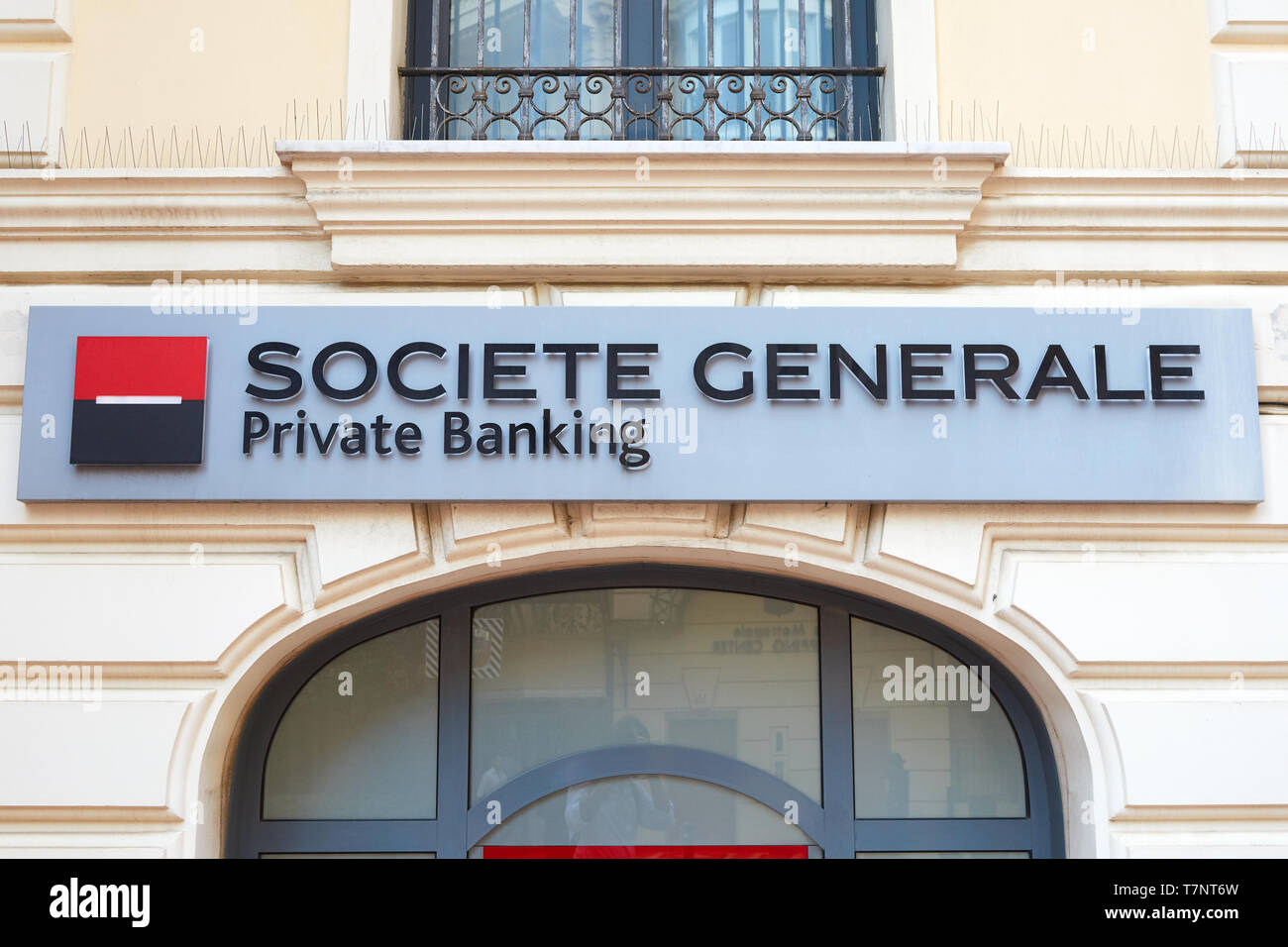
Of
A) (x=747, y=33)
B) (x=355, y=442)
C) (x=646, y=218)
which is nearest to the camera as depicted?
(x=355, y=442)

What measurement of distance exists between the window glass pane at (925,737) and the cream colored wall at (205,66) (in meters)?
2.98

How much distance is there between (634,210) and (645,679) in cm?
177

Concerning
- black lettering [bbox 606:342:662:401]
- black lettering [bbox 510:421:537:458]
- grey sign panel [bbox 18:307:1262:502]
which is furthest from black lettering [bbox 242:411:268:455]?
black lettering [bbox 606:342:662:401]

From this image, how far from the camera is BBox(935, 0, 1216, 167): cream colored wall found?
436 centimetres

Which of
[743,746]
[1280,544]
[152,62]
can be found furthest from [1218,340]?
[152,62]

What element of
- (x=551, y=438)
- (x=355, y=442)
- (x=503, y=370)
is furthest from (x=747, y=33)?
(x=355, y=442)

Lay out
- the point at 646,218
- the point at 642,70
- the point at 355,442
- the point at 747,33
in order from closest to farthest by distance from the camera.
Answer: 1. the point at 355,442
2. the point at 646,218
3. the point at 642,70
4. the point at 747,33

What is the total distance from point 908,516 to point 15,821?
328cm

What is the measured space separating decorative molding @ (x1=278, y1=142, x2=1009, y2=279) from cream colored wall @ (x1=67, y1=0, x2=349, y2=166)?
0.46 metres

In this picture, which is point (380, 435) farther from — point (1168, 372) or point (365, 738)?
point (1168, 372)

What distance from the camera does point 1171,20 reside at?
4434mm

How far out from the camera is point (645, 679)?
4418 millimetres

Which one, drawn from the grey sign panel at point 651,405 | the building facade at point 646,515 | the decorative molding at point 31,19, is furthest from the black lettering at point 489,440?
the decorative molding at point 31,19
